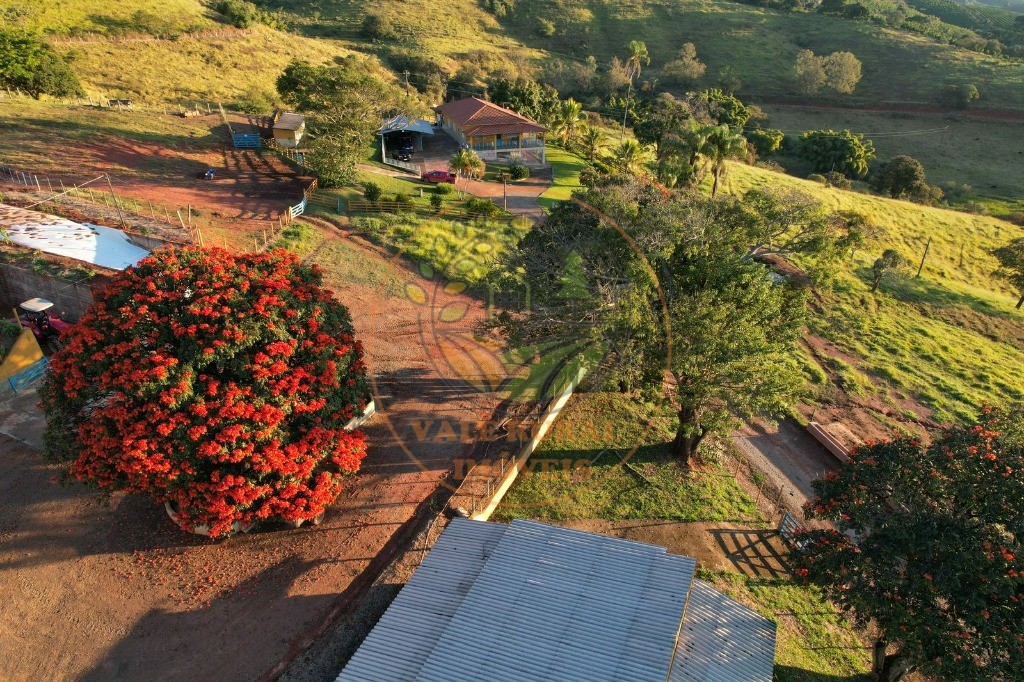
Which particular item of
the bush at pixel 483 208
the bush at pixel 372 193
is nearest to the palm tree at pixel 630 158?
the bush at pixel 483 208

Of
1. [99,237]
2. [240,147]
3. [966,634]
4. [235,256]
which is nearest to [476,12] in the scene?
[240,147]

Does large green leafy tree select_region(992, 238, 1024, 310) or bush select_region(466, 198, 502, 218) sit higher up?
bush select_region(466, 198, 502, 218)

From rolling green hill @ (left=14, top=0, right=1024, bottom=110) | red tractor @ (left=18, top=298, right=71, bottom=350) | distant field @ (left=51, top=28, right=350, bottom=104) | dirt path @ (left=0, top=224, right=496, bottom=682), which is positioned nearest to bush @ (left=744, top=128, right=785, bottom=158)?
rolling green hill @ (left=14, top=0, right=1024, bottom=110)

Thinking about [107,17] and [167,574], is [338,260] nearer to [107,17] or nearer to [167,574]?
[167,574]

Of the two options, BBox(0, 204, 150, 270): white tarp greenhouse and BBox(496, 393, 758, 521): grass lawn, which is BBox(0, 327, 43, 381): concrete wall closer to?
BBox(0, 204, 150, 270): white tarp greenhouse

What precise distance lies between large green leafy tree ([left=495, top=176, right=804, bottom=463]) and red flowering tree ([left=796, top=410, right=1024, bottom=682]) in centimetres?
460

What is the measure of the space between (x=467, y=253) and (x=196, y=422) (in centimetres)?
Result: 2604

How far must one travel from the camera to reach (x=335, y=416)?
19.0 m

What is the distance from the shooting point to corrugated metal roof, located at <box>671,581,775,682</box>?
1358 centimetres

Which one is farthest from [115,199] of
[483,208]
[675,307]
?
[675,307]

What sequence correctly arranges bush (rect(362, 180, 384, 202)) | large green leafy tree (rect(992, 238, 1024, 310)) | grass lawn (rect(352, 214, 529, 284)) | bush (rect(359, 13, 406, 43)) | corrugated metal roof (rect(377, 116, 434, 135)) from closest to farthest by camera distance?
1. grass lawn (rect(352, 214, 529, 284))
2. bush (rect(362, 180, 384, 202))
3. large green leafy tree (rect(992, 238, 1024, 310))
4. corrugated metal roof (rect(377, 116, 434, 135))
5. bush (rect(359, 13, 406, 43))

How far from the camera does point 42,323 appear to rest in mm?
25781

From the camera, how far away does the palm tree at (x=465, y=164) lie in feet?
168

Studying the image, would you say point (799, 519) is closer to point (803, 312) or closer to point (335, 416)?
point (803, 312)
